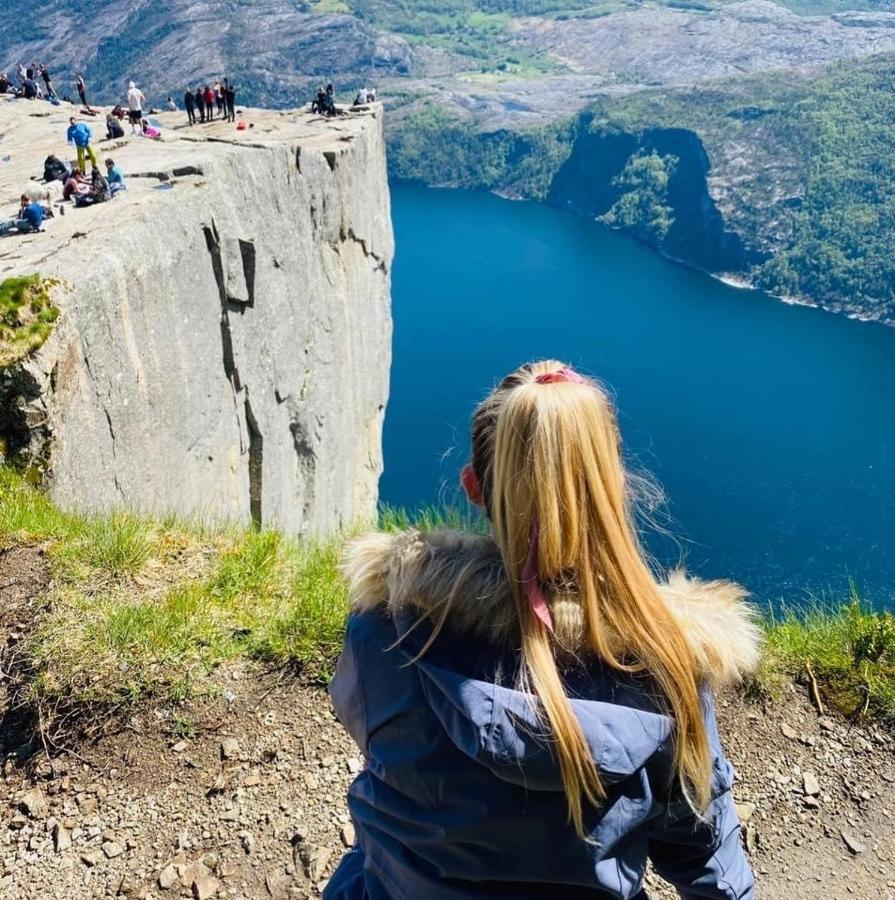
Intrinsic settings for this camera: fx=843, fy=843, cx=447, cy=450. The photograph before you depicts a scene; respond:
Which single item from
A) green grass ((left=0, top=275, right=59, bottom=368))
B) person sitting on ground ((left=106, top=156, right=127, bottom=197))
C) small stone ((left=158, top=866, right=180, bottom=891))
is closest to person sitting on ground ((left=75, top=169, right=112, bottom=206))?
person sitting on ground ((left=106, top=156, right=127, bottom=197))

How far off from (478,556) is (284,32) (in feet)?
593

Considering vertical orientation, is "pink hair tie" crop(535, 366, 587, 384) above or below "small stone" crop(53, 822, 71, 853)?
above

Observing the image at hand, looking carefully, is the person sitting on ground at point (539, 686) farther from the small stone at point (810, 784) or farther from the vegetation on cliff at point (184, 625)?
the vegetation on cliff at point (184, 625)

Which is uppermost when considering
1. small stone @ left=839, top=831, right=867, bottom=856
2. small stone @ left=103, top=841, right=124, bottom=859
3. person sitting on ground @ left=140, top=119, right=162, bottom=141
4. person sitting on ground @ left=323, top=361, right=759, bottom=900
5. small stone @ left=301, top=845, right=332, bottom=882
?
person sitting on ground @ left=140, top=119, right=162, bottom=141

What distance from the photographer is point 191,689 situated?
423 centimetres

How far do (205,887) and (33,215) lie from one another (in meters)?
8.52

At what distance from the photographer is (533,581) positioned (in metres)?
1.94

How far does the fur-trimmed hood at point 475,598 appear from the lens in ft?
6.46

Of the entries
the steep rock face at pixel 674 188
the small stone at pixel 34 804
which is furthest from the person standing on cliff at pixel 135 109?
the steep rock face at pixel 674 188

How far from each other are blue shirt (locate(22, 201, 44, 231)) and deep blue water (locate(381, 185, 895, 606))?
18.6 meters

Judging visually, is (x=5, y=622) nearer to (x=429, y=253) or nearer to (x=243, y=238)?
(x=243, y=238)

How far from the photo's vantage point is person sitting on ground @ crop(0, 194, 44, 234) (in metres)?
9.68

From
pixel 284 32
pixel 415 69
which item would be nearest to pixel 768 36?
pixel 415 69

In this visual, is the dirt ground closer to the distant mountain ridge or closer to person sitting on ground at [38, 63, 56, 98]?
person sitting on ground at [38, 63, 56, 98]
